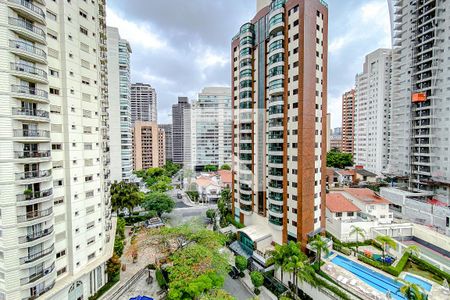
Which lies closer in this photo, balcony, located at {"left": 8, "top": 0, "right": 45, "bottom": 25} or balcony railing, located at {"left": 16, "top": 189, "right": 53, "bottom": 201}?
balcony, located at {"left": 8, "top": 0, "right": 45, "bottom": 25}

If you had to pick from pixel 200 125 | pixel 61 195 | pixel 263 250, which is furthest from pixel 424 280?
pixel 200 125

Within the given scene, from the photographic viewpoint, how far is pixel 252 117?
96.3 feet

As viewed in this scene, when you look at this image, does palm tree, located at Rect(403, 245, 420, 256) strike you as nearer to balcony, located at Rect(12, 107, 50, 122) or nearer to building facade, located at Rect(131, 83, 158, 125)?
balcony, located at Rect(12, 107, 50, 122)

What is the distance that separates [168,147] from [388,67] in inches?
3516

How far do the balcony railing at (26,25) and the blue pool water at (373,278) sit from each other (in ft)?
109

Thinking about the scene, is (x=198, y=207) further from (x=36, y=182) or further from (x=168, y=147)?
(x=168, y=147)

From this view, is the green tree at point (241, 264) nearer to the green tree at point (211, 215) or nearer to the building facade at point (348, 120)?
the green tree at point (211, 215)

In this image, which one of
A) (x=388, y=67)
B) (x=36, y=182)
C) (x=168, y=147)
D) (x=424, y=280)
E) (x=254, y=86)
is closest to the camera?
(x=36, y=182)

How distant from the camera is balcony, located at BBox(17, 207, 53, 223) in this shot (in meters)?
14.3

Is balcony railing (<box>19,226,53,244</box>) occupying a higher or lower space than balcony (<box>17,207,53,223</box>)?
lower

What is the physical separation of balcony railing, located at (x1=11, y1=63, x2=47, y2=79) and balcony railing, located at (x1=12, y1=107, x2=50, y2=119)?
2567mm

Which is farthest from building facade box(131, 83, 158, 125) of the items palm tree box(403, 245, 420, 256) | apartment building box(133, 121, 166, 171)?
palm tree box(403, 245, 420, 256)

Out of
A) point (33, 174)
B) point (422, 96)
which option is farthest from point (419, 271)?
point (33, 174)

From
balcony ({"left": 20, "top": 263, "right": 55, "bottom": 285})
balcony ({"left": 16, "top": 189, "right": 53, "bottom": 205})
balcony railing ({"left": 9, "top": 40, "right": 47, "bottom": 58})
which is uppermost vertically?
balcony railing ({"left": 9, "top": 40, "right": 47, "bottom": 58})
